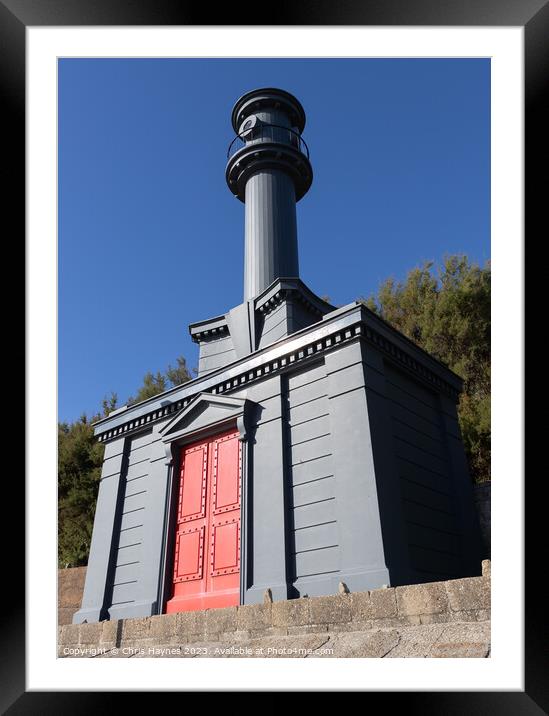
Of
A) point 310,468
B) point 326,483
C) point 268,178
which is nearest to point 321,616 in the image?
point 326,483

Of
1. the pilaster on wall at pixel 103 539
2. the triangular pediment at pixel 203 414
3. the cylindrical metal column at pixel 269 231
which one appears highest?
the cylindrical metal column at pixel 269 231

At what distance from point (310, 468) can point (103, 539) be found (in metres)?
5.35

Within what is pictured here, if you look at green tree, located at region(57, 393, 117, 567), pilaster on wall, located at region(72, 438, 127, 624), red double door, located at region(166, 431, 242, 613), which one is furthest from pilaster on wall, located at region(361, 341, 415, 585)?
green tree, located at region(57, 393, 117, 567)

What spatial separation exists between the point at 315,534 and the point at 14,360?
19.3 feet

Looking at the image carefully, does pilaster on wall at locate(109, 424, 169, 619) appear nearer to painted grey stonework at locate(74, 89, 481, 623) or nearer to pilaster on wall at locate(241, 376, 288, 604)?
painted grey stonework at locate(74, 89, 481, 623)

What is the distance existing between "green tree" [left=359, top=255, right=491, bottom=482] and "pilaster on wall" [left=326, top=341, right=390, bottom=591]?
753 cm

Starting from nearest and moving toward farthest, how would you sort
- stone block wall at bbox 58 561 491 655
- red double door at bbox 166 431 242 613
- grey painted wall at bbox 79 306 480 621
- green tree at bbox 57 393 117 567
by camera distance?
stone block wall at bbox 58 561 491 655 → grey painted wall at bbox 79 306 480 621 → red double door at bbox 166 431 242 613 → green tree at bbox 57 393 117 567

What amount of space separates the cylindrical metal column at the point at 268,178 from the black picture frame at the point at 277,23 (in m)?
10.2

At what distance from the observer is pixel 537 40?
375 cm

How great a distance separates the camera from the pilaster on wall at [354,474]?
769 cm

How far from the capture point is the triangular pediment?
33.9 feet

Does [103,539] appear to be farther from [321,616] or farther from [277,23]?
[277,23]

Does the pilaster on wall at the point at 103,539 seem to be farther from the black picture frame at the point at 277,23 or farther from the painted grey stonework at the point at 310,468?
the black picture frame at the point at 277,23

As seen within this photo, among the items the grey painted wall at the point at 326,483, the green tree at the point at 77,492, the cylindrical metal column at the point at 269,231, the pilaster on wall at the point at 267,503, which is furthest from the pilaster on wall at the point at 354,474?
the green tree at the point at 77,492
